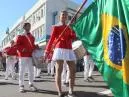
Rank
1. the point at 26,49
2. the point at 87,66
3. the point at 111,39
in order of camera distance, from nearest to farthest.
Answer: the point at 111,39
the point at 26,49
the point at 87,66

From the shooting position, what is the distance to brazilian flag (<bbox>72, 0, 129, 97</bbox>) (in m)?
6.96

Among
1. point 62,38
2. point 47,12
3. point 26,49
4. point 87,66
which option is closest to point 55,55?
point 62,38

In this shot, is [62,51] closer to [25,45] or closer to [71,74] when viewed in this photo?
[71,74]

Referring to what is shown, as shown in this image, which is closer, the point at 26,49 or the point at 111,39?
the point at 111,39

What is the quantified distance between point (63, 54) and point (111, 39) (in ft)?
9.99

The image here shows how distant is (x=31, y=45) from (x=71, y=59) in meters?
2.46

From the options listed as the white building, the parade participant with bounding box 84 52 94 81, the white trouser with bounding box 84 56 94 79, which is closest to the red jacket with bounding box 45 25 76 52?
the parade participant with bounding box 84 52 94 81

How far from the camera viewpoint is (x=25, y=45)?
1241cm

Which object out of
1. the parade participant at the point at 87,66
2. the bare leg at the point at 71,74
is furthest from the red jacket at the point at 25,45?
the parade participant at the point at 87,66

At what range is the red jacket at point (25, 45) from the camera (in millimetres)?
12320

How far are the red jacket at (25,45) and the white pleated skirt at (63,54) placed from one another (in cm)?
226

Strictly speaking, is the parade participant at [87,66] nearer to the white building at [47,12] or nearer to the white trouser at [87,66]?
the white trouser at [87,66]

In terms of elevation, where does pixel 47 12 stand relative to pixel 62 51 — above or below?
above

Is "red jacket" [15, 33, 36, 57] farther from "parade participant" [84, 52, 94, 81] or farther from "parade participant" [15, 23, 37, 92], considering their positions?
"parade participant" [84, 52, 94, 81]
